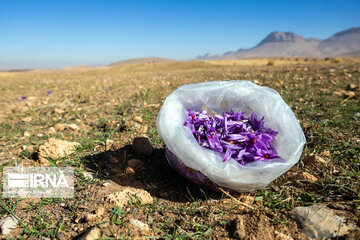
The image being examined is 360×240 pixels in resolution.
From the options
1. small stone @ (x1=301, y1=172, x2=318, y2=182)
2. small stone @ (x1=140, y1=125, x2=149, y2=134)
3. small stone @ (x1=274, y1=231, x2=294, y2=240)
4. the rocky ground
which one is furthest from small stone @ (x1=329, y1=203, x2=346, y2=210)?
small stone @ (x1=140, y1=125, x2=149, y2=134)

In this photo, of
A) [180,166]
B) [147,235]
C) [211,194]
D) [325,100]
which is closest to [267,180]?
[211,194]

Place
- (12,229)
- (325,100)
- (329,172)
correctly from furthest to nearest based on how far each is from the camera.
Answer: (325,100)
(329,172)
(12,229)

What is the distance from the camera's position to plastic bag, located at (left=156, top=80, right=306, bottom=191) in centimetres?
156

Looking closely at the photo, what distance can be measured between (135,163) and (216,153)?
85 cm

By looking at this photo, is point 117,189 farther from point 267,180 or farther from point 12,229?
point 267,180

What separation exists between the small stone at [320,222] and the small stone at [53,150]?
7.01ft

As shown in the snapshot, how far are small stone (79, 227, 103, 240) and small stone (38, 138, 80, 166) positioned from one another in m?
1.15

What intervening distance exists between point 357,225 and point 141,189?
4.80ft

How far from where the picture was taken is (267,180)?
1607 millimetres

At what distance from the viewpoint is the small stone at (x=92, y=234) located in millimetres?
1312

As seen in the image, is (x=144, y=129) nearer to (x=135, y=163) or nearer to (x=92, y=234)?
(x=135, y=163)

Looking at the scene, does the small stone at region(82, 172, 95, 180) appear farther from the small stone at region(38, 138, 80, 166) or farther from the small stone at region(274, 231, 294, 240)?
the small stone at region(274, 231, 294, 240)

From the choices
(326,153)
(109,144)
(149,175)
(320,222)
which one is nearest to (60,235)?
(149,175)

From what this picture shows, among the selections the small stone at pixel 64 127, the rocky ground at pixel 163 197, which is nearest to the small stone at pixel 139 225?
the rocky ground at pixel 163 197
